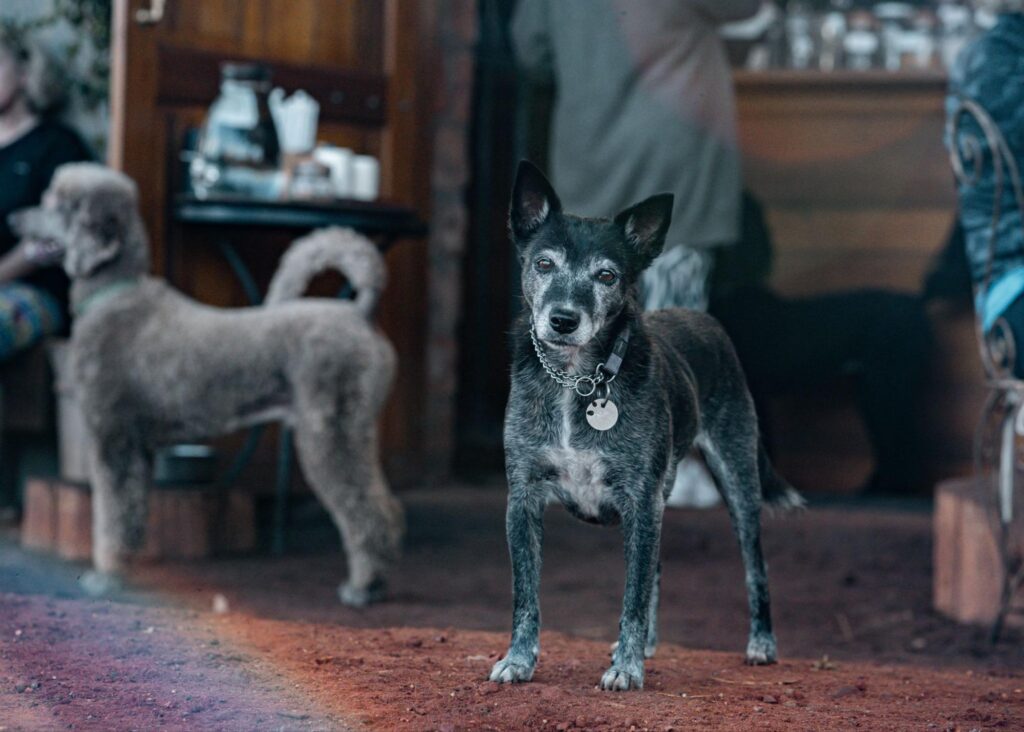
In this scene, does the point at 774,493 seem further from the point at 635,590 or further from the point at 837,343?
the point at 837,343

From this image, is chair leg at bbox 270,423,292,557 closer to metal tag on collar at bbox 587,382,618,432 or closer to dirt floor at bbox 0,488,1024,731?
dirt floor at bbox 0,488,1024,731

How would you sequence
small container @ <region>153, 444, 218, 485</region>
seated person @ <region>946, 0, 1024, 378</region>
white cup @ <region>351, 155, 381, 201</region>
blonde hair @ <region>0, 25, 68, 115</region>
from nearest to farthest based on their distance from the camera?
1. seated person @ <region>946, 0, 1024, 378</region>
2. small container @ <region>153, 444, 218, 485</region>
3. white cup @ <region>351, 155, 381, 201</region>
4. blonde hair @ <region>0, 25, 68, 115</region>

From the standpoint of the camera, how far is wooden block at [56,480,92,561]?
525 centimetres

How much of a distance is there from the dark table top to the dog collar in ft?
1.68

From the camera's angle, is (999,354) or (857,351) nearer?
(999,354)

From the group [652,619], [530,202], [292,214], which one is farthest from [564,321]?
[292,214]

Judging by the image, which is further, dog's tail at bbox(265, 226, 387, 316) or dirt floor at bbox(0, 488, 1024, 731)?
dog's tail at bbox(265, 226, 387, 316)

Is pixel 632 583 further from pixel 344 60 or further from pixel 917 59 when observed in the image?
pixel 917 59

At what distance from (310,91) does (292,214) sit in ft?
3.10

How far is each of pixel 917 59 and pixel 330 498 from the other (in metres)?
4.39

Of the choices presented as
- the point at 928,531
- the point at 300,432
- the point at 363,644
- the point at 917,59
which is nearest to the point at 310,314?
the point at 300,432

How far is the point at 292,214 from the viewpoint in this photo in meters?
5.23

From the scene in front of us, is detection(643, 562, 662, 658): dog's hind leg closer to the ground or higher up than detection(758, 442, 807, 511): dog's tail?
closer to the ground

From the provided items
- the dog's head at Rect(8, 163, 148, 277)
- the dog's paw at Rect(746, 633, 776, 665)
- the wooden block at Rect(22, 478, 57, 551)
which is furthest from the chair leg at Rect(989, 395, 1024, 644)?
the wooden block at Rect(22, 478, 57, 551)
